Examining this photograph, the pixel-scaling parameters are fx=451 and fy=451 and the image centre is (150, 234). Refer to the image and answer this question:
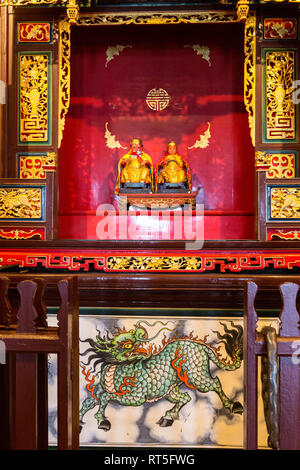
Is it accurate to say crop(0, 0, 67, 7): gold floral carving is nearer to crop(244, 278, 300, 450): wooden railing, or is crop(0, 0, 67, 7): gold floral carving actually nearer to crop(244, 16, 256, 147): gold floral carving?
crop(244, 16, 256, 147): gold floral carving

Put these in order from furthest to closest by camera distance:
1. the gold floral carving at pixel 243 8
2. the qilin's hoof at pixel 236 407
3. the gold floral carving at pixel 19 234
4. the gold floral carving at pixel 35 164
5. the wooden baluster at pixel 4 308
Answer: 1. the gold floral carving at pixel 35 164
2. the gold floral carving at pixel 19 234
3. the gold floral carving at pixel 243 8
4. the qilin's hoof at pixel 236 407
5. the wooden baluster at pixel 4 308

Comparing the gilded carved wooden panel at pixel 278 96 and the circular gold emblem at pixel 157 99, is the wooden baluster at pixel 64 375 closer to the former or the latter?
the gilded carved wooden panel at pixel 278 96

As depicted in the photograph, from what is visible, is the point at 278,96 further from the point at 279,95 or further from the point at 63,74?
the point at 63,74

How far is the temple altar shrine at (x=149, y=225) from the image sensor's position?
5.19ft

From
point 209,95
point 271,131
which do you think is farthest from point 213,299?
point 209,95

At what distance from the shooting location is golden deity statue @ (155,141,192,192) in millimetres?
4195

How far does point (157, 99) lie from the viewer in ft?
14.8

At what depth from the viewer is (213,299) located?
288 cm

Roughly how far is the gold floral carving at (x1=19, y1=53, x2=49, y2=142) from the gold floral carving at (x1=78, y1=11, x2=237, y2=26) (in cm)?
61

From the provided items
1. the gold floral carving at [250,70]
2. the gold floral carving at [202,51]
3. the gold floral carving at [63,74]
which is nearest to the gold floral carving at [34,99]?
the gold floral carving at [63,74]

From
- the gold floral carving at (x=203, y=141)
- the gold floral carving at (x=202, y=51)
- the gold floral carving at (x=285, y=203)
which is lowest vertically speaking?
the gold floral carving at (x=285, y=203)

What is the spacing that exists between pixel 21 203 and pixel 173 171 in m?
1.44
